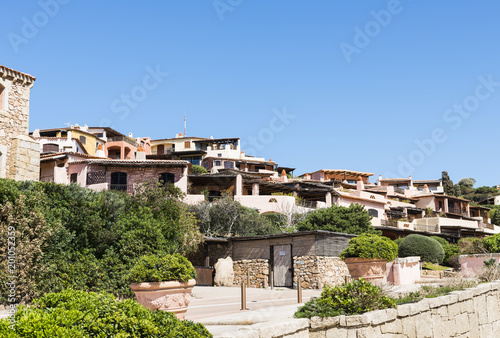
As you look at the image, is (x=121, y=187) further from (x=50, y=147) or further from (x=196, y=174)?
(x=50, y=147)

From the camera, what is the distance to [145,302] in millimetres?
8680

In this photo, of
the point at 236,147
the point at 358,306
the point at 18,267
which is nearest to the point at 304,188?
the point at 236,147

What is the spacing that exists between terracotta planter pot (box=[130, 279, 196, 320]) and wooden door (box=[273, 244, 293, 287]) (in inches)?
606

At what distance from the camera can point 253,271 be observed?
24609 millimetres

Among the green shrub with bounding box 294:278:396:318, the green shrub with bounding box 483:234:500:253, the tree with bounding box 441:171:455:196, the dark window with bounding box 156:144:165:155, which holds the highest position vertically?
the dark window with bounding box 156:144:165:155

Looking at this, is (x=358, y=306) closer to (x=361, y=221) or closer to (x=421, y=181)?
(x=361, y=221)

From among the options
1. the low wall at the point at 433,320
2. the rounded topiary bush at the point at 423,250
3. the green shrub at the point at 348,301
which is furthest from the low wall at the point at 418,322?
the rounded topiary bush at the point at 423,250

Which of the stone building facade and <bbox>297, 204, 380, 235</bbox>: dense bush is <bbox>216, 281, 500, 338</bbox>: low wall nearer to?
the stone building facade

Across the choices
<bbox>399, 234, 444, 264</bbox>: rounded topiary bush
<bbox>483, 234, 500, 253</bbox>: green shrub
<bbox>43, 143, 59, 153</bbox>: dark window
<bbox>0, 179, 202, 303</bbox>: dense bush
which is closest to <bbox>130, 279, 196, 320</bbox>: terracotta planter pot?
<bbox>0, 179, 202, 303</bbox>: dense bush

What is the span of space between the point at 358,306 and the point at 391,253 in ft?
16.0

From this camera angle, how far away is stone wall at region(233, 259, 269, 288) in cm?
2409

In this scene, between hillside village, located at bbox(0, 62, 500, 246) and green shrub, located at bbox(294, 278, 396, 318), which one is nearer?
green shrub, located at bbox(294, 278, 396, 318)

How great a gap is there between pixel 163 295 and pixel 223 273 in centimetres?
1665

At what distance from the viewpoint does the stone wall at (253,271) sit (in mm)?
24094
